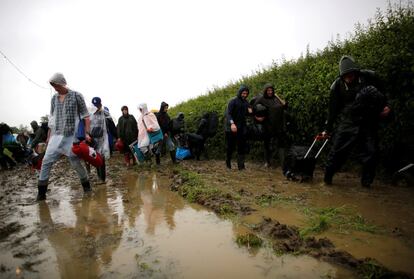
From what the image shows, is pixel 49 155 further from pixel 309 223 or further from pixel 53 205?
pixel 309 223

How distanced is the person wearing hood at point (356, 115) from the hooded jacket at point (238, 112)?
107 inches

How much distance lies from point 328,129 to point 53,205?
4.85 meters

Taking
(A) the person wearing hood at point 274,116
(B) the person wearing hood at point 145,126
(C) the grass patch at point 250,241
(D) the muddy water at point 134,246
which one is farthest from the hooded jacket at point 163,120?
(C) the grass patch at point 250,241

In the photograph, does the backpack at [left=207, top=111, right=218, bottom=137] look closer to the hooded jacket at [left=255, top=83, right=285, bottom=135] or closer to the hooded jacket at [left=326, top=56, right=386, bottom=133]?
the hooded jacket at [left=255, top=83, right=285, bottom=135]

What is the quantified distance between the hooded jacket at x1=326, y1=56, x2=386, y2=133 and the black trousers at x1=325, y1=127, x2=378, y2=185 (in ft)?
0.60

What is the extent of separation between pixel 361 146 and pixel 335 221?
236 centimetres

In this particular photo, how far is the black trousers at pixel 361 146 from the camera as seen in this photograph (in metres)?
5.04

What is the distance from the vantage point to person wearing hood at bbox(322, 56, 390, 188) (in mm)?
4941

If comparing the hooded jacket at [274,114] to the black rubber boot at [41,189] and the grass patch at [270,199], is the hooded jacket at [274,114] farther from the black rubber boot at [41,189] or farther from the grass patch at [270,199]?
the black rubber boot at [41,189]

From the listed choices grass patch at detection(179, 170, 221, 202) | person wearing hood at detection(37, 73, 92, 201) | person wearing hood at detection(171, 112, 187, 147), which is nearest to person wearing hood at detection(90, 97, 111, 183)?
person wearing hood at detection(37, 73, 92, 201)

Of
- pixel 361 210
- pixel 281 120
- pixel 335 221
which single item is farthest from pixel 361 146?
pixel 281 120

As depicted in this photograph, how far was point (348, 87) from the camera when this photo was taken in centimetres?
519

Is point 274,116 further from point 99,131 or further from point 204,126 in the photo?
point 99,131

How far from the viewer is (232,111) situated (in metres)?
7.77
